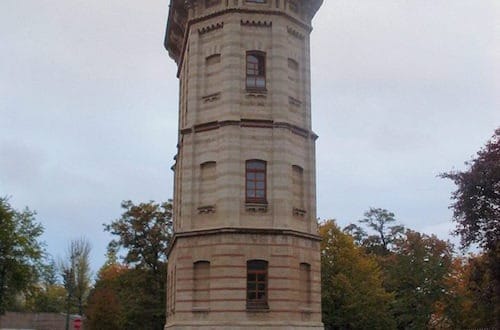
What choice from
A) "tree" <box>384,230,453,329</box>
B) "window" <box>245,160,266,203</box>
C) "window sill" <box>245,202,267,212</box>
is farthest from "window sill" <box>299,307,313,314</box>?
"tree" <box>384,230,453,329</box>

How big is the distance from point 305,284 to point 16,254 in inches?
995

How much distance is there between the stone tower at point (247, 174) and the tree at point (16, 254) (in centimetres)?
1797

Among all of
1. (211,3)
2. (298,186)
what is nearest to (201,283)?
(298,186)

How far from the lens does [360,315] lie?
169ft

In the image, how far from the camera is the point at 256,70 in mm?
33125

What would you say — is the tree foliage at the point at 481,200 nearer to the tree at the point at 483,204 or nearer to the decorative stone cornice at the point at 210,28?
the tree at the point at 483,204

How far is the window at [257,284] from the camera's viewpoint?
30.2 meters

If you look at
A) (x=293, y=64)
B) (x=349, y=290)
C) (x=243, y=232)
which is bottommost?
(x=349, y=290)

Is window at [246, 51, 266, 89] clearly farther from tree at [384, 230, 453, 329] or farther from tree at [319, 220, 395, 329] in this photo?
tree at [384, 230, 453, 329]

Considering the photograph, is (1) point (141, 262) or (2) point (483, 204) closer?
(2) point (483, 204)

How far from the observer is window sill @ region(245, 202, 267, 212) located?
3120cm

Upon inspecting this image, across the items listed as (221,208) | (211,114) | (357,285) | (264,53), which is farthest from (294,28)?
(357,285)

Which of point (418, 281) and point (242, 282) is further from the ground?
point (418, 281)

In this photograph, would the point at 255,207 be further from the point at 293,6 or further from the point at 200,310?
the point at 293,6
